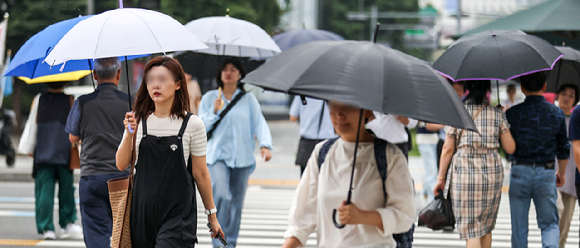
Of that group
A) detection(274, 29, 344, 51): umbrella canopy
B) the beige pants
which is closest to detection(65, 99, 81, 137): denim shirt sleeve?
detection(274, 29, 344, 51): umbrella canopy

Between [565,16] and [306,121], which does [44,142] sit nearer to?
[306,121]

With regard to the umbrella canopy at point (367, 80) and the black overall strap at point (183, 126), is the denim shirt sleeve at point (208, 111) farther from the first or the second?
the umbrella canopy at point (367, 80)

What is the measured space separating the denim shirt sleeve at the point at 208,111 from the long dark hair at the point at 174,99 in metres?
2.09

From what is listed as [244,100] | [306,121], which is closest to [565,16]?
[306,121]

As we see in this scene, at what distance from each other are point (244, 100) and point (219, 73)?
0.38m

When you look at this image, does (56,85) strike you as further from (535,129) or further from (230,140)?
(535,129)

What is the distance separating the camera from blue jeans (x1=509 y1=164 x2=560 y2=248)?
5.25 meters

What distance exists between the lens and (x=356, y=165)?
117 inches

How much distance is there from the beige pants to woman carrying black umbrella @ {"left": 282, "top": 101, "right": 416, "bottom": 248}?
3.95 metres

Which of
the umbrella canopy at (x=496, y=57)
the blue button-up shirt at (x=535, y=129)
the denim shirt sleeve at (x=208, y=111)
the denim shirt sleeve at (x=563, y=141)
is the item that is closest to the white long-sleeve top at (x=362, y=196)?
the umbrella canopy at (x=496, y=57)

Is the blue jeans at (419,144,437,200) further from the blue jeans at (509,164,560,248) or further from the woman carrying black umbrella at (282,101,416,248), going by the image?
the woman carrying black umbrella at (282,101,416,248)

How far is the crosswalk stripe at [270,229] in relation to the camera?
296 inches

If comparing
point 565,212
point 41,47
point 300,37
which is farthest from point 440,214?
point 300,37

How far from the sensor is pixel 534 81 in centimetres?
525
